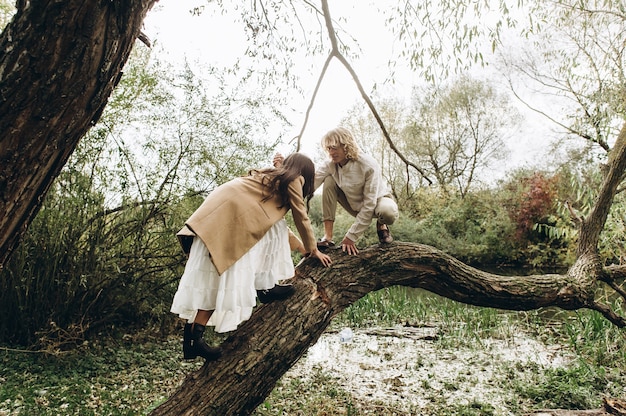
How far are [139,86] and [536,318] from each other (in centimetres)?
615

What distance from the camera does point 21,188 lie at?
128 centimetres

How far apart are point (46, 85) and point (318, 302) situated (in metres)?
2.15

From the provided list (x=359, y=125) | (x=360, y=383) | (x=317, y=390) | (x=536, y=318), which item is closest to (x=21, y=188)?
(x=317, y=390)

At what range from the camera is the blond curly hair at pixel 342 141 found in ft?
10.6

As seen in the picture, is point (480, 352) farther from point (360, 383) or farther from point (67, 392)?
point (67, 392)

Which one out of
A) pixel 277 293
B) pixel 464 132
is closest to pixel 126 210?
pixel 277 293

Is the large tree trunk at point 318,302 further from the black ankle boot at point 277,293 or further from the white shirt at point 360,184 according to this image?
the white shirt at point 360,184

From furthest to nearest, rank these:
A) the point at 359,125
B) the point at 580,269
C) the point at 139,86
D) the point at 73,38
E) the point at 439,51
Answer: the point at 359,125
the point at 139,86
the point at 580,269
the point at 439,51
the point at 73,38

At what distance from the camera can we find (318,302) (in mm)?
2979

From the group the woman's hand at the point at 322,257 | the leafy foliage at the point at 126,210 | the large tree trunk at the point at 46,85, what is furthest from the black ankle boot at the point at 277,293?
the leafy foliage at the point at 126,210

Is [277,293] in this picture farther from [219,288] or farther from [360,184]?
A: [360,184]

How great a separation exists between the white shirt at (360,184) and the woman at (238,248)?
0.46 metres

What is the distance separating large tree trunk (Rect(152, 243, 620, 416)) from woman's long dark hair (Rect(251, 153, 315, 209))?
61 cm

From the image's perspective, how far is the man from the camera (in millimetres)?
3268
